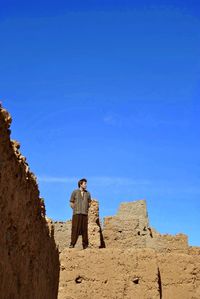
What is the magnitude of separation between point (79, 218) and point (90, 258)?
1.41m

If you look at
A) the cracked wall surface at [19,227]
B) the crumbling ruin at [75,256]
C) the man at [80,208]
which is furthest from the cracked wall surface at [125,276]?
the cracked wall surface at [19,227]

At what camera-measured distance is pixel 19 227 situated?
3852 millimetres

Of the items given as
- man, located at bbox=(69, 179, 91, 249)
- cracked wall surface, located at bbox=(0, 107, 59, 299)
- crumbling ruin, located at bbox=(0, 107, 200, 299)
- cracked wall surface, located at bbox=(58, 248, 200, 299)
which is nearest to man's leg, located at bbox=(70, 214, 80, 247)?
man, located at bbox=(69, 179, 91, 249)

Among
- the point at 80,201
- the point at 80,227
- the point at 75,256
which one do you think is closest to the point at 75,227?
the point at 80,227

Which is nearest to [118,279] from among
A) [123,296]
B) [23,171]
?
[123,296]

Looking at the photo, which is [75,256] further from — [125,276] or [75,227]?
[75,227]

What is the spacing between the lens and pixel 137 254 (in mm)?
7211

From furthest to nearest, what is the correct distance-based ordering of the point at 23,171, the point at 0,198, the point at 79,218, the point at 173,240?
1. the point at 173,240
2. the point at 79,218
3. the point at 23,171
4. the point at 0,198

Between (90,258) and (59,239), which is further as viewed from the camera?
(59,239)

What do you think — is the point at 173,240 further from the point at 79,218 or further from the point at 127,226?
the point at 79,218

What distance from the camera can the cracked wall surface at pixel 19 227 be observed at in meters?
3.27

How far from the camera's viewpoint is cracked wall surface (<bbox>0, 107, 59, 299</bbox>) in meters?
3.27

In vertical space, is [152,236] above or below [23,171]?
above

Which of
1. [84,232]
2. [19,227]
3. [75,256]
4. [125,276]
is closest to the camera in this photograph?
[19,227]
